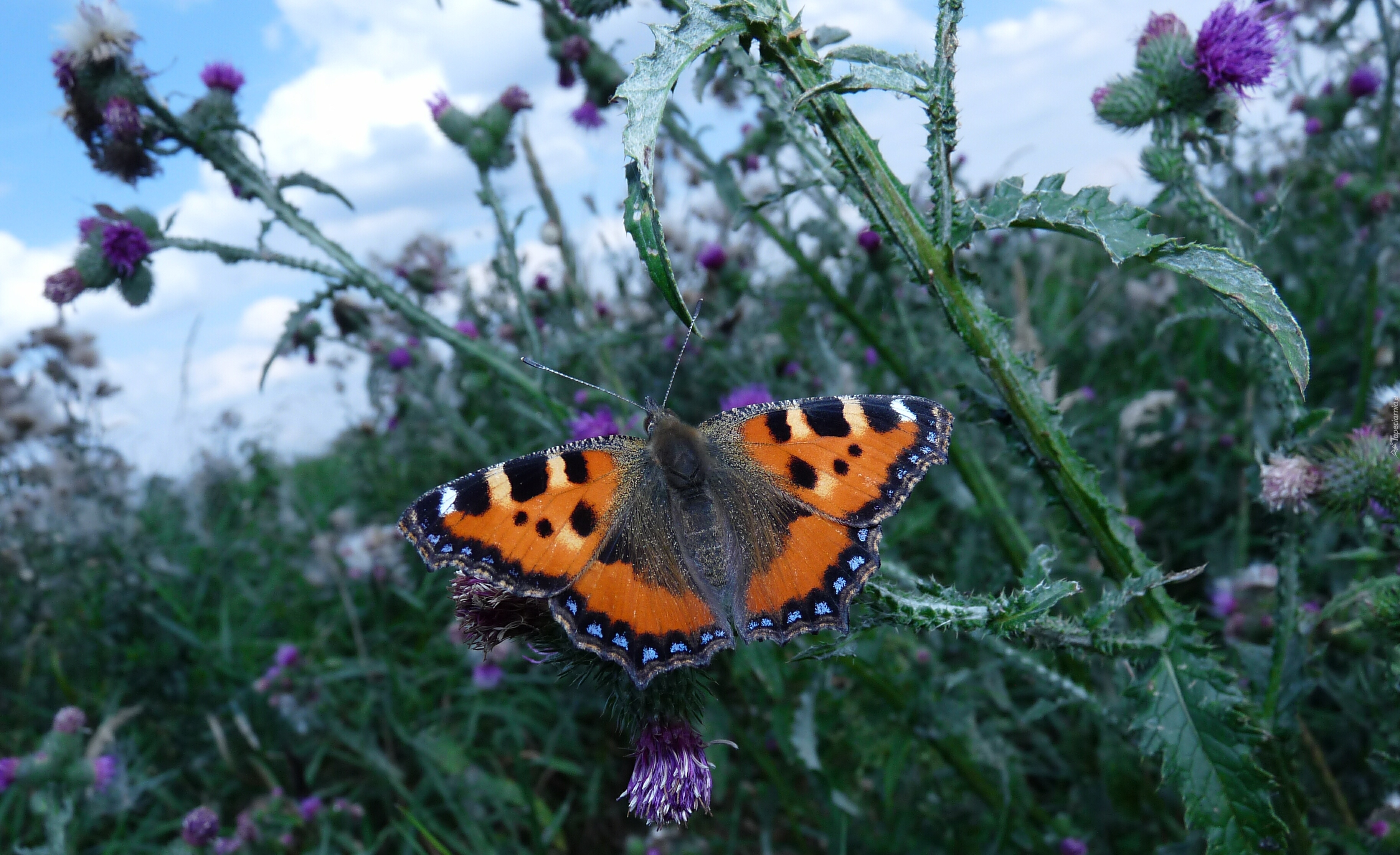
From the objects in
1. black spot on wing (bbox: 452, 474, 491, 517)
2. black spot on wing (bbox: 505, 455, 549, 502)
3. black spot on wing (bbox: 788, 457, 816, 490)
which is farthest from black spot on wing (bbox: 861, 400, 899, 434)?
black spot on wing (bbox: 452, 474, 491, 517)

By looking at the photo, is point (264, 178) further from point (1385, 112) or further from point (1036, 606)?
point (1385, 112)

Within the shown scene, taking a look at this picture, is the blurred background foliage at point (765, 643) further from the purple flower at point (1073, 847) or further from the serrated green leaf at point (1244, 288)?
the serrated green leaf at point (1244, 288)

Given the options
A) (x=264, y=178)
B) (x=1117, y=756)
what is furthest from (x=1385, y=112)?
(x=264, y=178)

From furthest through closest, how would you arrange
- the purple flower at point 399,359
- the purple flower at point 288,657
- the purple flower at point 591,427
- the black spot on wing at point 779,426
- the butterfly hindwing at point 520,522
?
1. the purple flower at point 399,359
2. the purple flower at point 288,657
3. the purple flower at point 591,427
4. the black spot on wing at point 779,426
5. the butterfly hindwing at point 520,522

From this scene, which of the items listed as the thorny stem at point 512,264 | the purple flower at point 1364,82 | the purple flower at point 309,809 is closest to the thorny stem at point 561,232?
the thorny stem at point 512,264

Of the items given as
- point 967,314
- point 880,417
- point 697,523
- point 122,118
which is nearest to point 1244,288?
point 967,314

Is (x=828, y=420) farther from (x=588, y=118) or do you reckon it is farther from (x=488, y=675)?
(x=588, y=118)
